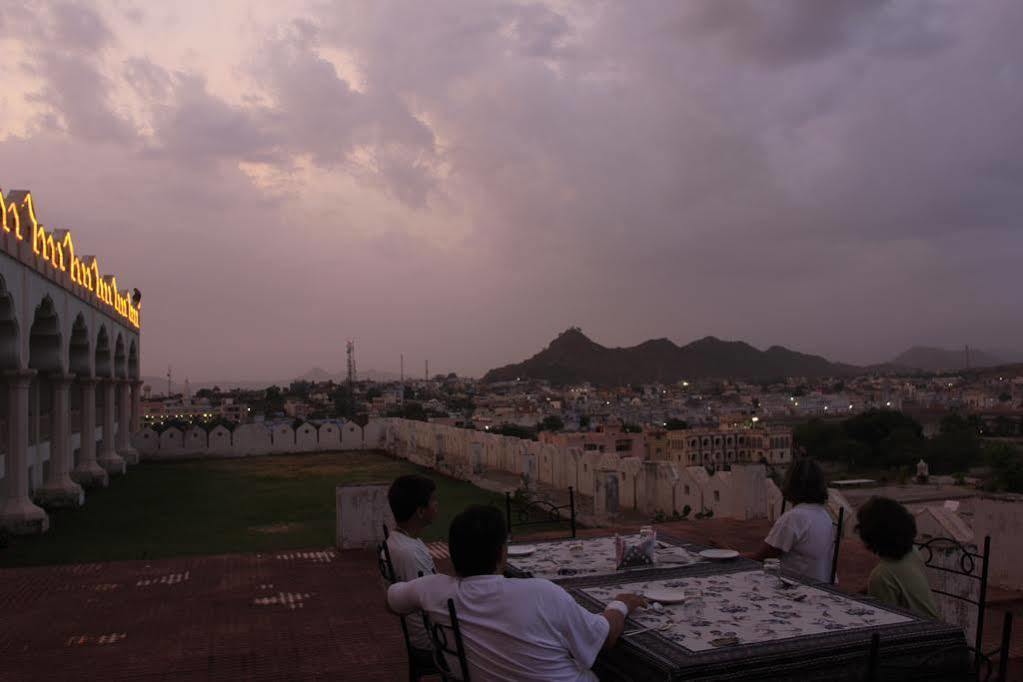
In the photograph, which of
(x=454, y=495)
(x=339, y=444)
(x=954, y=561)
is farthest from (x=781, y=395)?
(x=954, y=561)

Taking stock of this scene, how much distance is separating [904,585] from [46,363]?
13.8m

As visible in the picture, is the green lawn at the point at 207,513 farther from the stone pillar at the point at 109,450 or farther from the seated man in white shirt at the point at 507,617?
the seated man in white shirt at the point at 507,617

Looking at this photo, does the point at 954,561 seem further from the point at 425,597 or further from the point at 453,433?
the point at 453,433

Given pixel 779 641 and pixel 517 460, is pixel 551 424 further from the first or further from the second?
pixel 779 641

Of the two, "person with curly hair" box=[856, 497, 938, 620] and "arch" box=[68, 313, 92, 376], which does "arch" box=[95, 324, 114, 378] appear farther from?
"person with curly hair" box=[856, 497, 938, 620]

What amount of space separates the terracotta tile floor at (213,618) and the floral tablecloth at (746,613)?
78.7 inches

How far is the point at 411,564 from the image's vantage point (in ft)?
10.2

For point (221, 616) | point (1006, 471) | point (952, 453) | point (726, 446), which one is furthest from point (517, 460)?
point (726, 446)

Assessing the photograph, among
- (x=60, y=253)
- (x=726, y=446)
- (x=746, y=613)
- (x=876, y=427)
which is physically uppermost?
(x=60, y=253)

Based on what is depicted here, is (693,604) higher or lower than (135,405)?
higher

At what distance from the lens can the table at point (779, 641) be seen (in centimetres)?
236

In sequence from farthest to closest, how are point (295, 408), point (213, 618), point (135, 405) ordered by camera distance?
point (295, 408)
point (135, 405)
point (213, 618)

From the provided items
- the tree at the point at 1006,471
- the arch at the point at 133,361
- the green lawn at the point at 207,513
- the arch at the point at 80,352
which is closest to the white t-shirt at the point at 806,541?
the green lawn at the point at 207,513

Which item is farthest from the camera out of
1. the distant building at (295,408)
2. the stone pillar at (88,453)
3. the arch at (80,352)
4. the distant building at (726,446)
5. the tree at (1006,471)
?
the distant building at (295,408)
